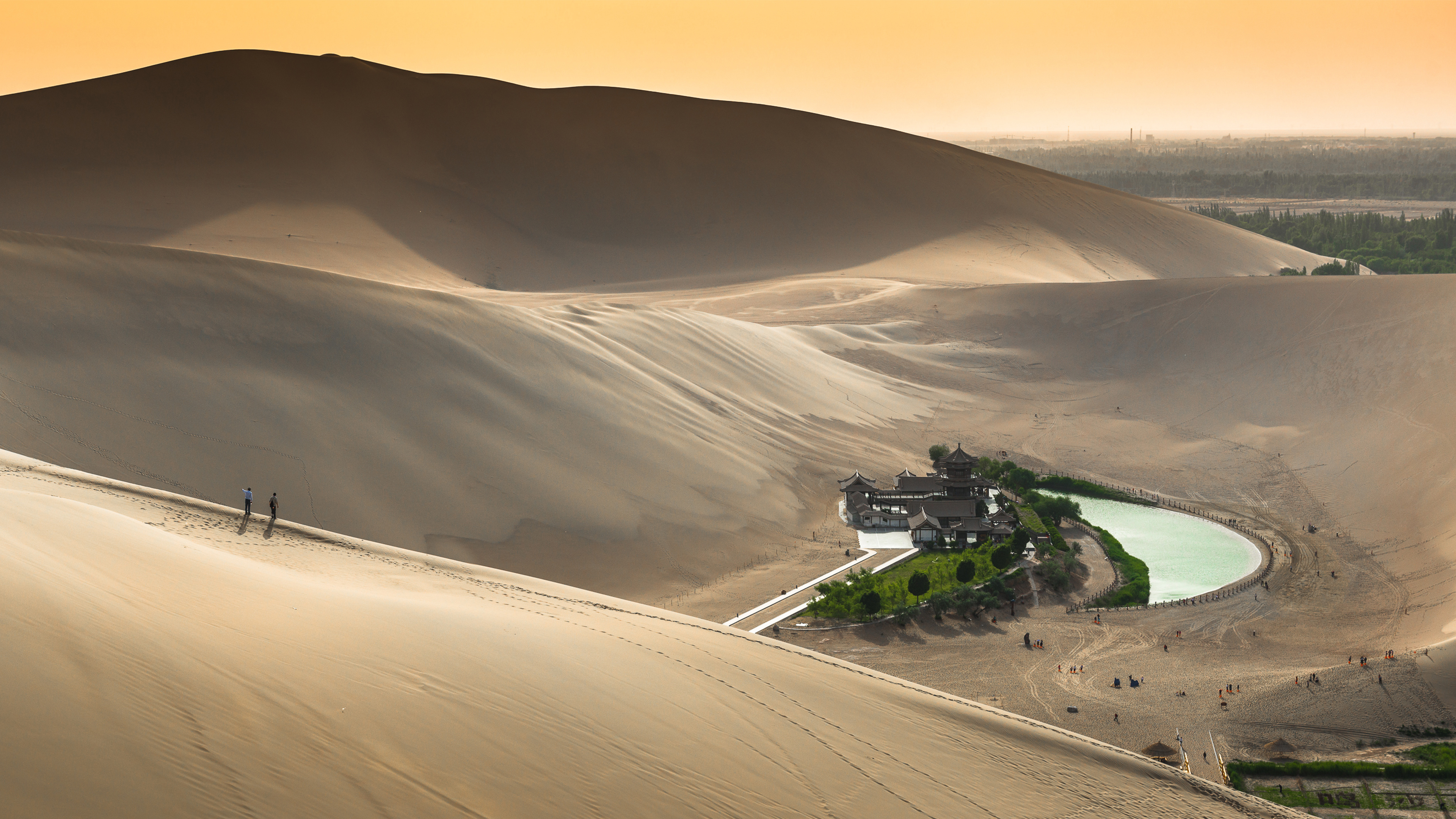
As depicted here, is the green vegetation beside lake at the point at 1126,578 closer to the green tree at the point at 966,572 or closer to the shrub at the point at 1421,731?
the green tree at the point at 966,572

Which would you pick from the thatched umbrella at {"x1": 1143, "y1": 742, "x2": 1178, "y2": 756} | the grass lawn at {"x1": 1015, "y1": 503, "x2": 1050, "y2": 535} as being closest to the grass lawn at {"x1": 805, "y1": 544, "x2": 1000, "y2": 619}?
the grass lawn at {"x1": 1015, "y1": 503, "x2": 1050, "y2": 535}

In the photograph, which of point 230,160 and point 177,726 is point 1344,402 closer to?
point 177,726

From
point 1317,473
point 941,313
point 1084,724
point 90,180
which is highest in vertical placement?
point 90,180

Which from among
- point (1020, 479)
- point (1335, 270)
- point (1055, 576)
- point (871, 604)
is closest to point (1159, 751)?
point (871, 604)

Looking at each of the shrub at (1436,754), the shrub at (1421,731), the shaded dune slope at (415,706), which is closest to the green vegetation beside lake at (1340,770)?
the shrub at (1436,754)

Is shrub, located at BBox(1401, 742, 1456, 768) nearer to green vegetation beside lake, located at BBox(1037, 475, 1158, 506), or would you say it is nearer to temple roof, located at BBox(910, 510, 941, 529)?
temple roof, located at BBox(910, 510, 941, 529)

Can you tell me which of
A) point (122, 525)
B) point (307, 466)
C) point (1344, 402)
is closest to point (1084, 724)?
point (122, 525)

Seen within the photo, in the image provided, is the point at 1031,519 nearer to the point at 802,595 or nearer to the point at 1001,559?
the point at 1001,559
